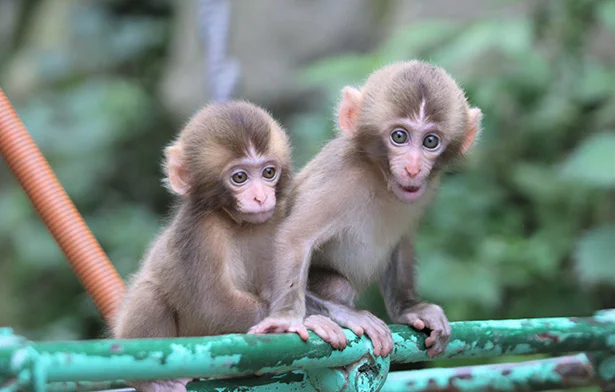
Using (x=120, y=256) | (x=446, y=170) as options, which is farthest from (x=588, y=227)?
(x=120, y=256)

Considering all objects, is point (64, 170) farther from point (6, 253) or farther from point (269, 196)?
point (269, 196)

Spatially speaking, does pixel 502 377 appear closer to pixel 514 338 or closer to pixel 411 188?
pixel 514 338

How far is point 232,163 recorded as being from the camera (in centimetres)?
320

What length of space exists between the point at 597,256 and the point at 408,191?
2.94 m

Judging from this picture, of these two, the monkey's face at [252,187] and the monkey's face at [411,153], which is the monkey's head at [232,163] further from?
the monkey's face at [411,153]

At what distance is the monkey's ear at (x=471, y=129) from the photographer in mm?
3512

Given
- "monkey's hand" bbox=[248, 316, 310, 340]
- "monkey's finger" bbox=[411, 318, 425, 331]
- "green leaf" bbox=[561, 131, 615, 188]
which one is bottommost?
"monkey's hand" bbox=[248, 316, 310, 340]

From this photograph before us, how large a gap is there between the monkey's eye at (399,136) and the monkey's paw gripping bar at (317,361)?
27.0 inches

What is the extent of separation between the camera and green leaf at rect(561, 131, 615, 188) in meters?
5.59

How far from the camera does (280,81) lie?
937cm

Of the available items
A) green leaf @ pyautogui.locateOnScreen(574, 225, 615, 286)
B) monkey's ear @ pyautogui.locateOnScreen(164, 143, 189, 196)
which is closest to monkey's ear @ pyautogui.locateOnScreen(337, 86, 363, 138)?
monkey's ear @ pyautogui.locateOnScreen(164, 143, 189, 196)

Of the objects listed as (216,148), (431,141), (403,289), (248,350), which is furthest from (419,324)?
(248,350)

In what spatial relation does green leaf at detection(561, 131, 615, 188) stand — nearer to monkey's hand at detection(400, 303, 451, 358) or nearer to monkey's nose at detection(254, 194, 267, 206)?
monkey's hand at detection(400, 303, 451, 358)

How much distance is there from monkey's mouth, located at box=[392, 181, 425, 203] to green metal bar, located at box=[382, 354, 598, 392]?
61 cm
